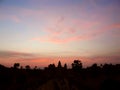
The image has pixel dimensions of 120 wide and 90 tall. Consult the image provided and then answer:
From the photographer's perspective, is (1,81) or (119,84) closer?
(119,84)

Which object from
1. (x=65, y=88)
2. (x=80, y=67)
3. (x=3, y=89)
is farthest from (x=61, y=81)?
(x=80, y=67)

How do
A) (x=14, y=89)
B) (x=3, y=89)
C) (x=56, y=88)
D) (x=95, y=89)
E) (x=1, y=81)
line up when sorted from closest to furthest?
1. (x=56, y=88)
2. (x=95, y=89)
3. (x=14, y=89)
4. (x=3, y=89)
5. (x=1, y=81)

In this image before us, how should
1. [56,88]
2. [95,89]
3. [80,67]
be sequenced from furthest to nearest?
[80,67], [95,89], [56,88]

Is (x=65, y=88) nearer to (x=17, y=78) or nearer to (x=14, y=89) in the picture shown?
(x=14, y=89)

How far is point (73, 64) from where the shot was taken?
301ft

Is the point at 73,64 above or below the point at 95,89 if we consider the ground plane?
above

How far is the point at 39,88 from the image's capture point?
1014 inches

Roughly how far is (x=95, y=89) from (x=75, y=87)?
23.8 ft

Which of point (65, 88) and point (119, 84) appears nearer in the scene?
point (65, 88)

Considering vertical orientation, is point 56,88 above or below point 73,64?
below

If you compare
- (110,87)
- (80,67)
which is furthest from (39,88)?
(80,67)

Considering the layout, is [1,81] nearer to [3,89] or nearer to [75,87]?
[3,89]

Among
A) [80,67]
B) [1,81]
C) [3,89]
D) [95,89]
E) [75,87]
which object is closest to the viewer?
[75,87]

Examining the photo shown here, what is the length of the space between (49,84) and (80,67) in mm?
65605
